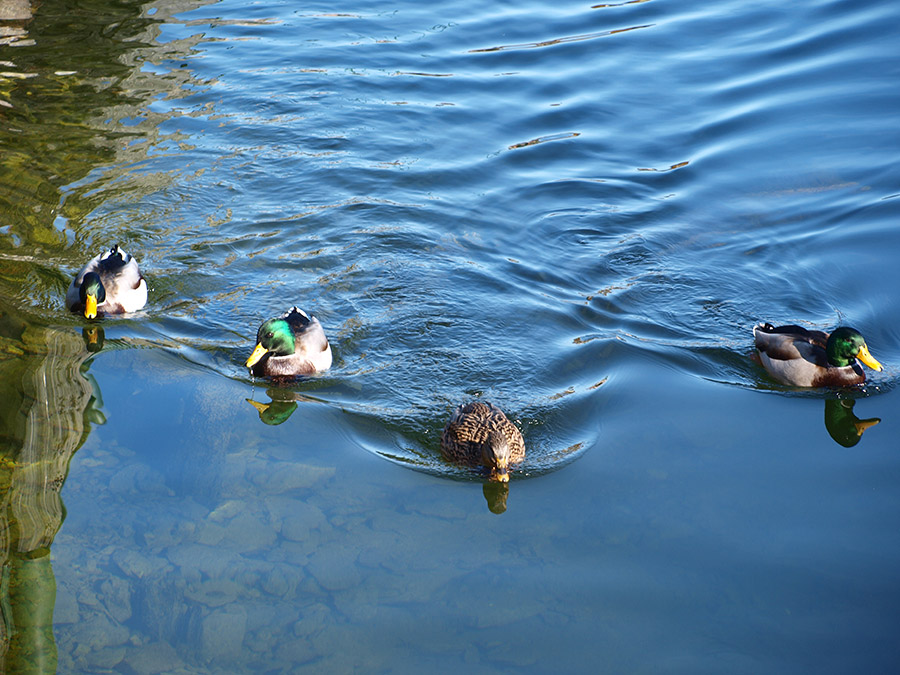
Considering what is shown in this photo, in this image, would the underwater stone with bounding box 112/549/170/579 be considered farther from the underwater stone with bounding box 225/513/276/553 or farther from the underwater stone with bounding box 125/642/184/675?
the underwater stone with bounding box 125/642/184/675

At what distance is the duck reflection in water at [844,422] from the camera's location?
7375mm

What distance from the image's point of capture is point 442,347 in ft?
27.7

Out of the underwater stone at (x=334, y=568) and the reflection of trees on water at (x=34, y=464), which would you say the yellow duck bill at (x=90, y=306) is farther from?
the underwater stone at (x=334, y=568)

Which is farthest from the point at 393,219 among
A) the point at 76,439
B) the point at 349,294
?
the point at 76,439

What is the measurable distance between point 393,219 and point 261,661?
20.4ft

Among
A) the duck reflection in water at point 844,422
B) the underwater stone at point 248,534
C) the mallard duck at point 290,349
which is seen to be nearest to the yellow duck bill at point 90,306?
the mallard duck at point 290,349

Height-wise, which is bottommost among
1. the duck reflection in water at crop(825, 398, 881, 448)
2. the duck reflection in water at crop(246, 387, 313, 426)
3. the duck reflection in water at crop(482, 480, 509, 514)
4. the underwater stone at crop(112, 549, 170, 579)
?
the duck reflection in water at crop(825, 398, 881, 448)

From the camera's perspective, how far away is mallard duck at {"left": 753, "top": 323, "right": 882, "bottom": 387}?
7.84m

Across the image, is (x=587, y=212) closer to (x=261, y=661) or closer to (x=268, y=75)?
(x=268, y=75)

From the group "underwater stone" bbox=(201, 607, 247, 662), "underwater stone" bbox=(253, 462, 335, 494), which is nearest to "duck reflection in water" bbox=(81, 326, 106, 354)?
"underwater stone" bbox=(253, 462, 335, 494)

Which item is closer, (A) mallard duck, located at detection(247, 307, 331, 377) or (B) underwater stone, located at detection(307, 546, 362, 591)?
(B) underwater stone, located at detection(307, 546, 362, 591)

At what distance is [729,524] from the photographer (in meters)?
6.29

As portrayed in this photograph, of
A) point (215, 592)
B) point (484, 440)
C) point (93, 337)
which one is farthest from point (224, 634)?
point (93, 337)

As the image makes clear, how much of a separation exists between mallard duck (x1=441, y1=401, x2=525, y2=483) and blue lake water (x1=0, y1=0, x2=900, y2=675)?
137 millimetres
